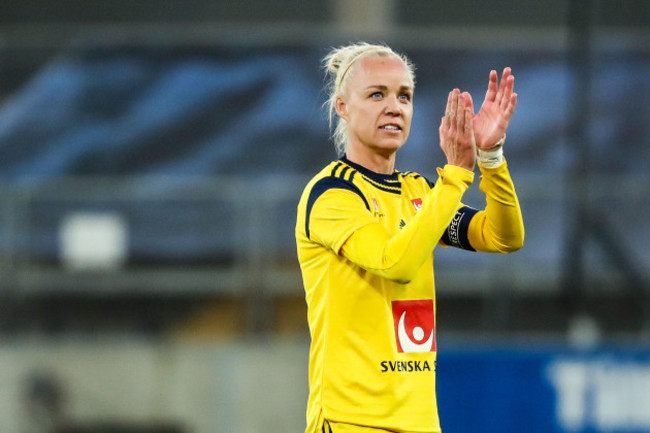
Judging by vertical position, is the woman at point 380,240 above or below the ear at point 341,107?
below

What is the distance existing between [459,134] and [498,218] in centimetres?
36

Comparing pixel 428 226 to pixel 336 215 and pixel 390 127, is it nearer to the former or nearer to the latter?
pixel 336 215

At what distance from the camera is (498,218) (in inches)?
133

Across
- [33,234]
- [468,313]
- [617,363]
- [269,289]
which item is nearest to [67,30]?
[33,234]

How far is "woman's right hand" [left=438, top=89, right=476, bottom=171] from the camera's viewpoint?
10.3ft

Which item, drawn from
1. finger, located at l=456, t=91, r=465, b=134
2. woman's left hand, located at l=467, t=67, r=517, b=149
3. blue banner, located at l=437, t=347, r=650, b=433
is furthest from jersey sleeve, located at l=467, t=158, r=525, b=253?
blue banner, located at l=437, t=347, r=650, b=433

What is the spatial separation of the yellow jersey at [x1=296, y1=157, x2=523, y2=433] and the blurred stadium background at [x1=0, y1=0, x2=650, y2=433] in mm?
2902

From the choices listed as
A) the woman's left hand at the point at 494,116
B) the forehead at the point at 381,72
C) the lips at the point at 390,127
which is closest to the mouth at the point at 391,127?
the lips at the point at 390,127

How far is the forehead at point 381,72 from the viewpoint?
333 centimetres

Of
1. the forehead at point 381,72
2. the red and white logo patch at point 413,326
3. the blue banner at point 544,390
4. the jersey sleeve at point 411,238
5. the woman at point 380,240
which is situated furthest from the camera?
the blue banner at point 544,390

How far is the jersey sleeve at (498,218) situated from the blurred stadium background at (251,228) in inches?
108

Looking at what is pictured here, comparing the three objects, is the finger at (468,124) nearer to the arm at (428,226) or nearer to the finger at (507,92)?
the arm at (428,226)

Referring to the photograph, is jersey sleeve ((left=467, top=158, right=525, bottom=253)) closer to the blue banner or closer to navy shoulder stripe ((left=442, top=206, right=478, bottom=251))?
navy shoulder stripe ((left=442, top=206, right=478, bottom=251))

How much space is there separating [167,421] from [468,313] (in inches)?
73.5
